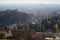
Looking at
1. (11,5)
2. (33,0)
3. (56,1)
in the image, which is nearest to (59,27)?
(56,1)

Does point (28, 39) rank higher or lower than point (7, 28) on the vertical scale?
lower

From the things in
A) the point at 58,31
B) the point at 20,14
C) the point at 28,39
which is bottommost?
the point at 28,39

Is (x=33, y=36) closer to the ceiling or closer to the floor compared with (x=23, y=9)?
closer to the floor

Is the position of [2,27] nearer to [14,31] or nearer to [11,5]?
[14,31]

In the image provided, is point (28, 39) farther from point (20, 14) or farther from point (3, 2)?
point (3, 2)

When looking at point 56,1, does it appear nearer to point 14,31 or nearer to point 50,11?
point 50,11


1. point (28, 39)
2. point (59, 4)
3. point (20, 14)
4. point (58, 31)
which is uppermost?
point (59, 4)

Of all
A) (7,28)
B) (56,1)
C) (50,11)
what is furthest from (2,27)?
(56,1)
